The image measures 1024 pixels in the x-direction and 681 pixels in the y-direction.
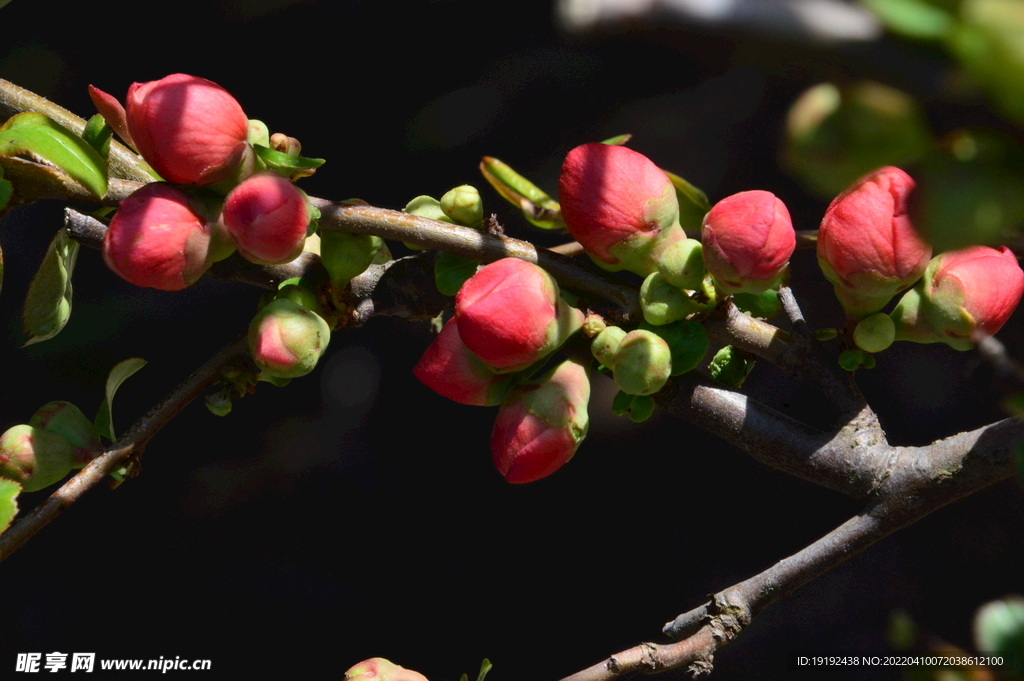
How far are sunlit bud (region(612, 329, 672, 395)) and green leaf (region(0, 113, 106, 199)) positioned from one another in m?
0.30

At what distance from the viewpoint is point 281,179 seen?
1.25ft

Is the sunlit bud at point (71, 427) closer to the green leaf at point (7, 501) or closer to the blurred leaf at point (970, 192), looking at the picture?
the green leaf at point (7, 501)

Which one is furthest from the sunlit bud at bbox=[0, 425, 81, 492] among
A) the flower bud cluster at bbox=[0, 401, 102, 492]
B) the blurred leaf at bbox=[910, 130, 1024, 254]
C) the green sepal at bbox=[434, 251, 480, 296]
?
the blurred leaf at bbox=[910, 130, 1024, 254]

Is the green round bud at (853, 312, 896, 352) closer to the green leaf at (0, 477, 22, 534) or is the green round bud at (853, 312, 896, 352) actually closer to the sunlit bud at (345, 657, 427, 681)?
the sunlit bud at (345, 657, 427, 681)

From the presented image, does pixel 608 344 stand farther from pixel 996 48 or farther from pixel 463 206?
→ pixel 996 48

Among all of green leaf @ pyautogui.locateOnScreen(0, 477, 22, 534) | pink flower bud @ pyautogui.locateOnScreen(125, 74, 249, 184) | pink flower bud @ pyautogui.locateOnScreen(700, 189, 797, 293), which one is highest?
pink flower bud @ pyautogui.locateOnScreen(125, 74, 249, 184)

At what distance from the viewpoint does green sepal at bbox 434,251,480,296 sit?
0.46 m

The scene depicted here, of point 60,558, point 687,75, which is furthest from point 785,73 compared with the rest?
point 60,558

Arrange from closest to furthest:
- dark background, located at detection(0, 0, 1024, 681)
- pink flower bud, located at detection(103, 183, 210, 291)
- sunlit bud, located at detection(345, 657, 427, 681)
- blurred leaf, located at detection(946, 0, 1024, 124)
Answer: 1. blurred leaf, located at detection(946, 0, 1024, 124)
2. pink flower bud, located at detection(103, 183, 210, 291)
3. sunlit bud, located at detection(345, 657, 427, 681)
4. dark background, located at detection(0, 0, 1024, 681)

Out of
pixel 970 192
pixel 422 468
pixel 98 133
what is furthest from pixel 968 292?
pixel 422 468

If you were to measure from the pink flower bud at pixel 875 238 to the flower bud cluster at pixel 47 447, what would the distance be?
0.45 meters

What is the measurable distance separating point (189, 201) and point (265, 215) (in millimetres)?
50

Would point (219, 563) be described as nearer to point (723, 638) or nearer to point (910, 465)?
point (723, 638)

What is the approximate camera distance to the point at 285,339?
0.41m
